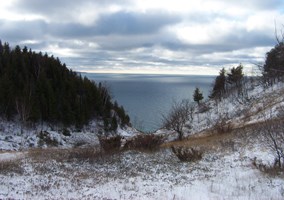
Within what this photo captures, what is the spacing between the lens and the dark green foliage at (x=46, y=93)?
43812 millimetres

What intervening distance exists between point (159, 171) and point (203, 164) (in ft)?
7.72

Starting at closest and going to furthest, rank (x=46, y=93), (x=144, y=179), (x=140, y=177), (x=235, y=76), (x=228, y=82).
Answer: (x=144, y=179), (x=140, y=177), (x=46, y=93), (x=235, y=76), (x=228, y=82)

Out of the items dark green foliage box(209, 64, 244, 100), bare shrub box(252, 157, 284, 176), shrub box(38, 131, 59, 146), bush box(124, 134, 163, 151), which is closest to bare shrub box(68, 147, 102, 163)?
bush box(124, 134, 163, 151)

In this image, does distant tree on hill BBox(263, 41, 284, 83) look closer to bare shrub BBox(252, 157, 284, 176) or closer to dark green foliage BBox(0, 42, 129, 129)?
bare shrub BBox(252, 157, 284, 176)

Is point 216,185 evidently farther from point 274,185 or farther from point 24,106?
point 24,106

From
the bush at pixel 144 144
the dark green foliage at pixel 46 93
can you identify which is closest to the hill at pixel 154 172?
the bush at pixel 144 144

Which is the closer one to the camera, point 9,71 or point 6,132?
point 6,132

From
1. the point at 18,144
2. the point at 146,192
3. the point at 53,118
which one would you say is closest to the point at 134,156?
the point at 146,192

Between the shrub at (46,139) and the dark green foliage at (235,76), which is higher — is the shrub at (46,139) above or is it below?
below

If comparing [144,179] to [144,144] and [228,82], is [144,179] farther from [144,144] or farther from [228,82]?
[228,82]

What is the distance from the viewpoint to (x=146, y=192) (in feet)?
37.3

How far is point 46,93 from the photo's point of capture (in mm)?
46719

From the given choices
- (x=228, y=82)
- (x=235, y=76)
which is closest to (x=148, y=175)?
(x=235, y=76)

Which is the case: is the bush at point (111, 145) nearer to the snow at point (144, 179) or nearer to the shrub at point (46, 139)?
the snow at point (144, 179)
